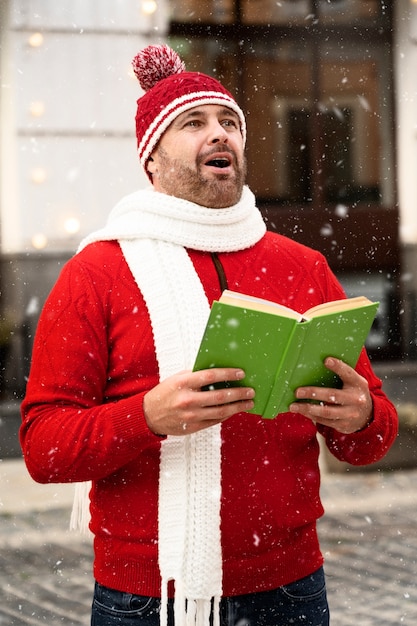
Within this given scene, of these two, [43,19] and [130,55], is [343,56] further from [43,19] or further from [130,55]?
[43,19]

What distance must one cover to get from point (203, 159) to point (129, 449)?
0.75 metres

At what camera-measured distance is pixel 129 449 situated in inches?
74.0

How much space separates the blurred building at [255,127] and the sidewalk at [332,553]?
190 cm

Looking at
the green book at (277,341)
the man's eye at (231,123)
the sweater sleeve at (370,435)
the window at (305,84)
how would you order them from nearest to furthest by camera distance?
the green book at (277,341), the sweater sleeve at (370,435), the man's eye at (231,123), the window at (305,84)

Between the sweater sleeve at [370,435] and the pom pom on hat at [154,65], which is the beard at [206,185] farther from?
the sweater sleeve at [370,435]

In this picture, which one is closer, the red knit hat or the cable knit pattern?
the cable knit pattern

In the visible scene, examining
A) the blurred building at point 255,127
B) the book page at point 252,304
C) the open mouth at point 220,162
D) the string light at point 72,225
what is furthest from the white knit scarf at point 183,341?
the string light at point 72,225

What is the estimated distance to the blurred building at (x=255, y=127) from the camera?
27.8 ft

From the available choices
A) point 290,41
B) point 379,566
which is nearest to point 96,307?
point 379,566

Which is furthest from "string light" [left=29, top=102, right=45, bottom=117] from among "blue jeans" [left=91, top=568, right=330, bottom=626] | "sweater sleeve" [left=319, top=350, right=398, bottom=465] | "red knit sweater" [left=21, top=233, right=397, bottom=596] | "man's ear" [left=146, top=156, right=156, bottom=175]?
"blue jeans" [left=91, top=568, right=330, bottom=626]

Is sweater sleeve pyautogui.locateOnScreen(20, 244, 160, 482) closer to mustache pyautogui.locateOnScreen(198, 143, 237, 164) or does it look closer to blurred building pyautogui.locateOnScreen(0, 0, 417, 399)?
mustache pyautogui.locateOnScreen(198, 143, 237, 164)

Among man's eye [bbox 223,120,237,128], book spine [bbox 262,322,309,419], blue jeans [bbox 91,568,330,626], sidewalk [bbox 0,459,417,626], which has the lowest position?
sidewalk [bbox 0,459,417,626]

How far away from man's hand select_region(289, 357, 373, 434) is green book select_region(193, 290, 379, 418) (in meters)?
0.02

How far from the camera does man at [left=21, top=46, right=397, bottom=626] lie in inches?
75.3
